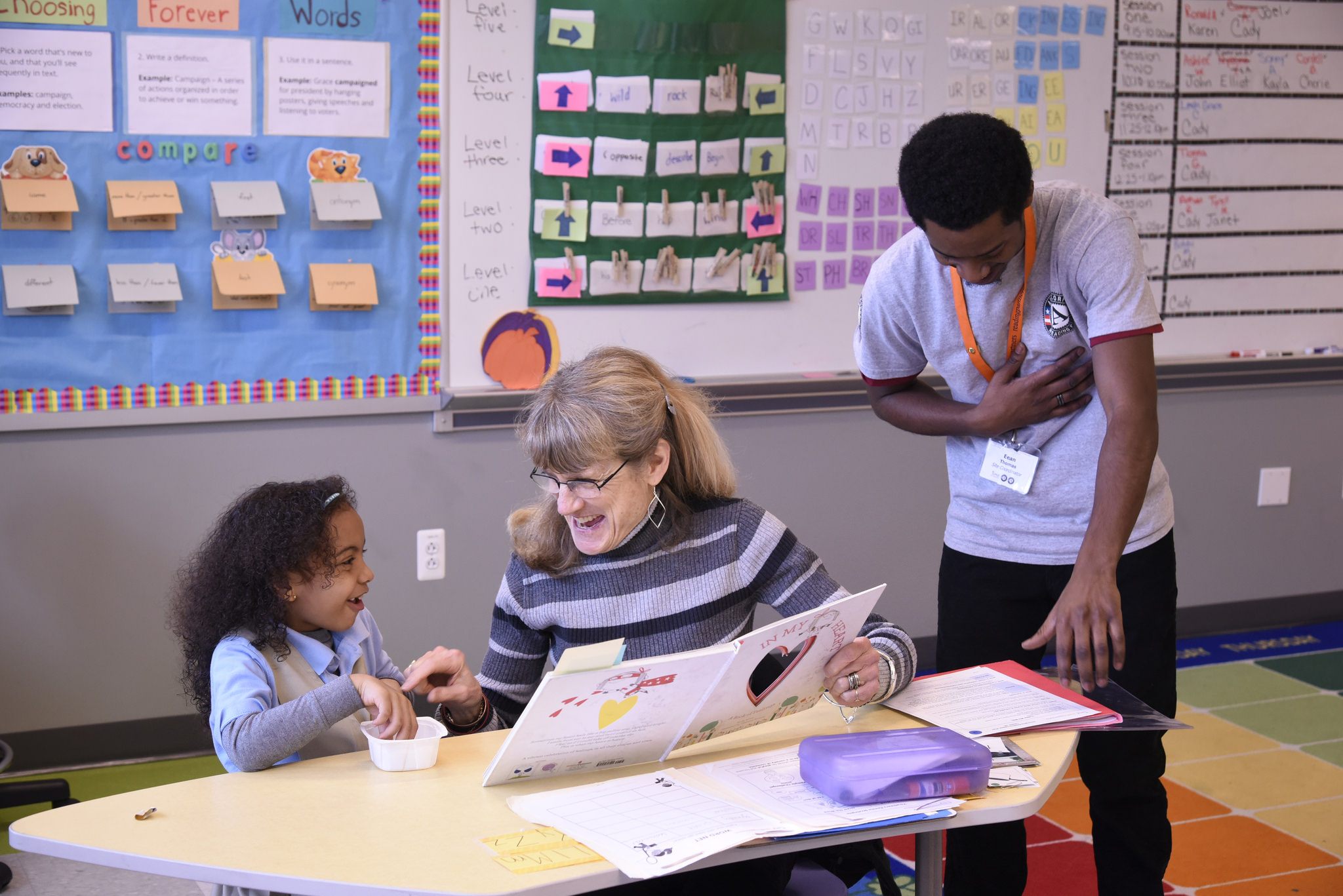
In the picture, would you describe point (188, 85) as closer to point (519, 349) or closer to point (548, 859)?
point (519, 349)

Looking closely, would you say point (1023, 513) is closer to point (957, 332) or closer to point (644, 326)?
point (957, 332)

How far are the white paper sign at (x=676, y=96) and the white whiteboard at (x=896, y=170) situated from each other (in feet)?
0.60

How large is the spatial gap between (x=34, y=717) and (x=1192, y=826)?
2685 mm

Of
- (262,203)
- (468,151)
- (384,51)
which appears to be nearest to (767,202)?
(468,151)

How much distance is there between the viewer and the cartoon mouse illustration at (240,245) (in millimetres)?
2910

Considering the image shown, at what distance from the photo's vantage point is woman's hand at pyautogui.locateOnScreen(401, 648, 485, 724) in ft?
5.04

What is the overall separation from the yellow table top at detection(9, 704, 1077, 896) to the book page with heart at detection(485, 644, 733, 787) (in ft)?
0.08

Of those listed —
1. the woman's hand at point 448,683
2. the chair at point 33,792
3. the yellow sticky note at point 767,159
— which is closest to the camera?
the woman's hand at point 448,683

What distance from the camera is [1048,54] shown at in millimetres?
3637

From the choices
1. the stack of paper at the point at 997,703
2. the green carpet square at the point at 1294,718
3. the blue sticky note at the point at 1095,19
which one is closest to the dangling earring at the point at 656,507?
the stack of paper at the point at 997,703

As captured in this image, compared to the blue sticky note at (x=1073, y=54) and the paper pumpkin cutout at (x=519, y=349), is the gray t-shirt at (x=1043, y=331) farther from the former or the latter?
the blue sticky note at (x=1073, y=54)

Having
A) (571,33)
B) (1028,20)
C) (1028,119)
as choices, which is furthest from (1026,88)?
(571,33)

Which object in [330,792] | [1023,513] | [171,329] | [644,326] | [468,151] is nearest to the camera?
[330,792]

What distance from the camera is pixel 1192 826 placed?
2.69 m
